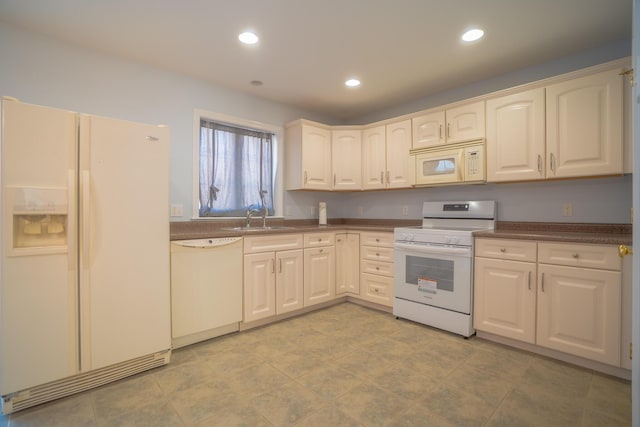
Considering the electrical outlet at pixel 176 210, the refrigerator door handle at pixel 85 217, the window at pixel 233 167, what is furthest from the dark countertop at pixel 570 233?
the refrigerator door handle at pixel 85 217

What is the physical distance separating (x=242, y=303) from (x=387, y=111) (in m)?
2.95

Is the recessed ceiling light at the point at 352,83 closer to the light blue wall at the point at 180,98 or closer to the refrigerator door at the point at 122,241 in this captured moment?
the light blue wall at the point at 180,98

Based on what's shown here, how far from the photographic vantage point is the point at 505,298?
8.13ft

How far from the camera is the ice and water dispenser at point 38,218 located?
1.72 metres

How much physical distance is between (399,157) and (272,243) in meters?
1.74

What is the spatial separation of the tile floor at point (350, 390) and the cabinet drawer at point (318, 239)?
1007 mm

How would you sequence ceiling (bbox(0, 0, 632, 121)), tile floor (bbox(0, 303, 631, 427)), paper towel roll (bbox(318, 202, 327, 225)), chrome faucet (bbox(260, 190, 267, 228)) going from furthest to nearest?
1. paper towel roll (bbox(318, 202, 327, 225))
2. chrome faucet (bbox(260, 190, 267, 228))
3. ceiling (bbox(0, 0, 632, 121))
4. tile floor (bbox(0, 303, 631, 427))

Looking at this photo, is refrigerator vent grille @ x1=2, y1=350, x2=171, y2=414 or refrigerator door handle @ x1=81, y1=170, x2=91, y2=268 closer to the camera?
refrigerator vent grille @ x1=2, y1=350, x2=171, y2=414

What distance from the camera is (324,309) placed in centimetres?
345

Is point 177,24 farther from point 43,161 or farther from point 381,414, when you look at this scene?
point 381,414

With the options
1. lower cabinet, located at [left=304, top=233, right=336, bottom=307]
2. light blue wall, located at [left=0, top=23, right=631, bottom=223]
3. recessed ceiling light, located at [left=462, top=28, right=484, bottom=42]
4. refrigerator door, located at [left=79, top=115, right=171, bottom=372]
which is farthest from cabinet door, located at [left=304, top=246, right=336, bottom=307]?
recessed ceiling light, located at [left=462, top=28, right=484, bottom=42]

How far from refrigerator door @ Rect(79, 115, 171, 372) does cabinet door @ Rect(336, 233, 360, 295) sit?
1.89 meters

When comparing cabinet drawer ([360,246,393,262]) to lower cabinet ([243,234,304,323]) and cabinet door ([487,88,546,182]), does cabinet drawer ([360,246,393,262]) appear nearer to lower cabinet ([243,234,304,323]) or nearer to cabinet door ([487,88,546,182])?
lower cabinet ([243,234,304,323])

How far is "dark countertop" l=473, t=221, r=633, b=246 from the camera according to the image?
2105mm
